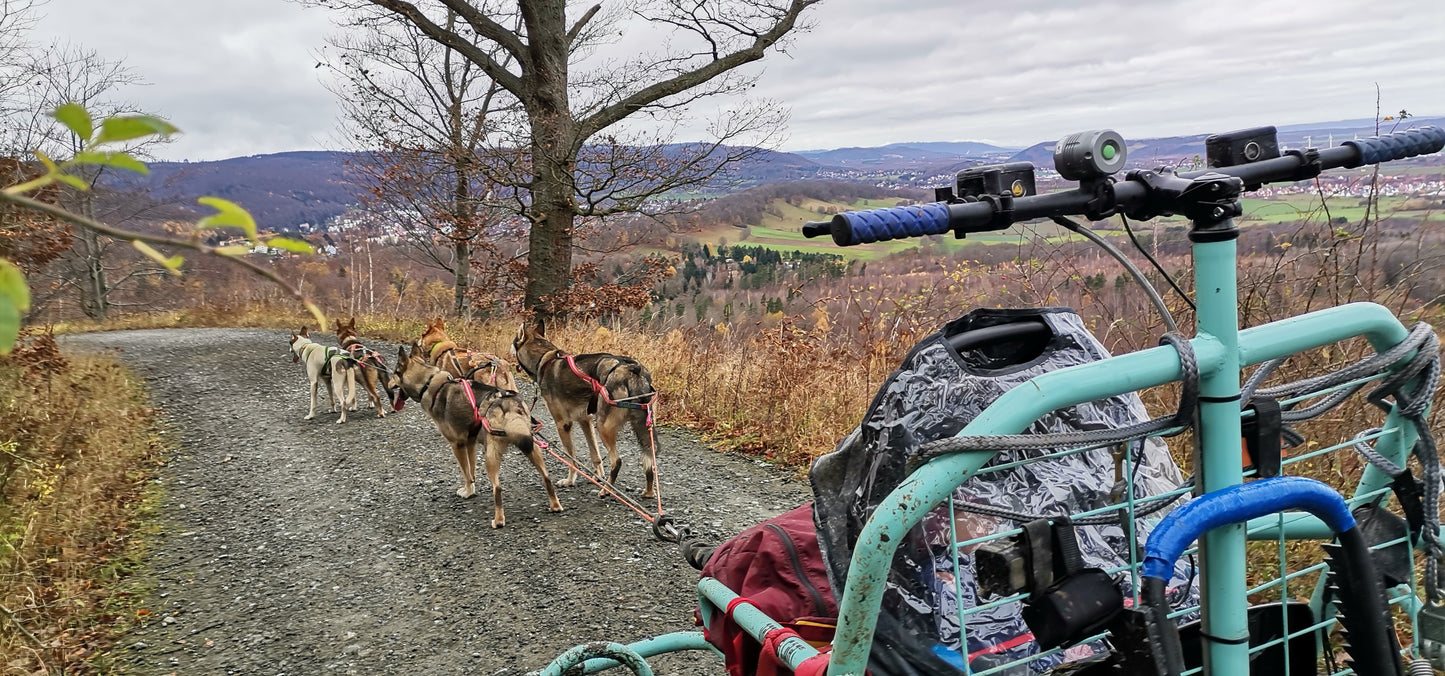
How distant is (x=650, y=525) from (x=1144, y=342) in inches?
125

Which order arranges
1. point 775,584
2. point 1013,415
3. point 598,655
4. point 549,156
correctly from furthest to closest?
point 549,156 → point 598,655 → point 775,584 → point 1013,415

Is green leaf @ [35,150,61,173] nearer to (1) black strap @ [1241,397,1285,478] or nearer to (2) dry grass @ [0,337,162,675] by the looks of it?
(1) black strap @ [1241,397,1285,478]

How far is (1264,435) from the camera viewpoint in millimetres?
1308

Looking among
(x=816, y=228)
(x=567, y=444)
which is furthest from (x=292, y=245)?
(x=567, y=444)

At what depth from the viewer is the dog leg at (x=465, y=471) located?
617 cm

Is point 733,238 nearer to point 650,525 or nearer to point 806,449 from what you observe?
point 806,449

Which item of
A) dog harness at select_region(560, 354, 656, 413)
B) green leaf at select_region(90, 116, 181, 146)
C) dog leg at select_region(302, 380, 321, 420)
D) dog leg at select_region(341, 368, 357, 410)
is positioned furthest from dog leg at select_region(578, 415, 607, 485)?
green leaf at select_region(90, 116, 181, 146)

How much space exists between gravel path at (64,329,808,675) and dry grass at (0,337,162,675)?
0.79 ft

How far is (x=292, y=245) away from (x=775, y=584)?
144cm

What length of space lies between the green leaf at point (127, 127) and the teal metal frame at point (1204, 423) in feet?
Answer: 2.95

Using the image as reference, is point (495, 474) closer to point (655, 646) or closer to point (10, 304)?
point (655, 646)

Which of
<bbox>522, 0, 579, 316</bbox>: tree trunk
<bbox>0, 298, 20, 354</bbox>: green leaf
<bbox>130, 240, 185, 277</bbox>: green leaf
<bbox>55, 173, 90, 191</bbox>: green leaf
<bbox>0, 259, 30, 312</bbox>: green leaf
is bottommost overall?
<bbox>0, 298, 20, 354</bbox>: green leaf

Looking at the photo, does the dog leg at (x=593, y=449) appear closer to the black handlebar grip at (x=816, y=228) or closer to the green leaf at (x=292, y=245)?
the black handlebar grip at (x=816, y=228)

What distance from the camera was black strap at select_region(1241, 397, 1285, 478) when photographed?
1.29m
